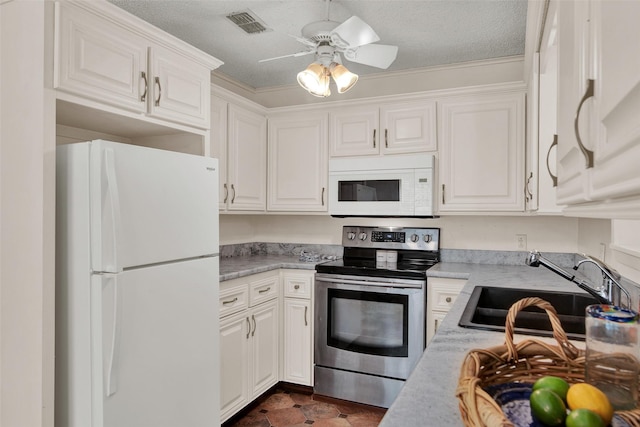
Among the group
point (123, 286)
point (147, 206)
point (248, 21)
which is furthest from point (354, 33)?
point (123, 286)

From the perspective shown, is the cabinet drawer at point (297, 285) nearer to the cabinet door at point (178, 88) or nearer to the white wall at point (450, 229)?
the white wall at point (450, 229)

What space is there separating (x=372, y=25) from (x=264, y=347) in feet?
7.36

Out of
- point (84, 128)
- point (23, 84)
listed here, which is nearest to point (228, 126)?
point (84, 128)

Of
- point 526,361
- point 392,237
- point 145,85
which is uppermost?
point 145,85

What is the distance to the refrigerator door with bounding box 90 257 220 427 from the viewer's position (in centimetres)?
159

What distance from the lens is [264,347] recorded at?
2.95 metres

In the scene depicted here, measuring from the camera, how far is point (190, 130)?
228 cm

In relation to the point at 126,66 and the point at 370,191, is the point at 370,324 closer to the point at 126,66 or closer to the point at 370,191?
the point at 370,191

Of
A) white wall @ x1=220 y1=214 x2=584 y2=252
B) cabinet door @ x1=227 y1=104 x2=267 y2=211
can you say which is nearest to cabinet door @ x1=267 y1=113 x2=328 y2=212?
cabinet door @ x1=227 y1=104 x2=267 y2=211

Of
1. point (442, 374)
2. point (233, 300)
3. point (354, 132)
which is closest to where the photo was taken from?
point (442, 374)

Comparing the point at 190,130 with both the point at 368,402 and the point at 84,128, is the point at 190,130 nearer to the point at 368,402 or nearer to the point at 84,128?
the point at 84,128

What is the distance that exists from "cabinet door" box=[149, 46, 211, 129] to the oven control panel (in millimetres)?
1598

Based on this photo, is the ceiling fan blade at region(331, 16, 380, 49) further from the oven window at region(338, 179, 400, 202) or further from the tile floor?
the tile floor

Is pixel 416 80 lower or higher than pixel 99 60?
higher
